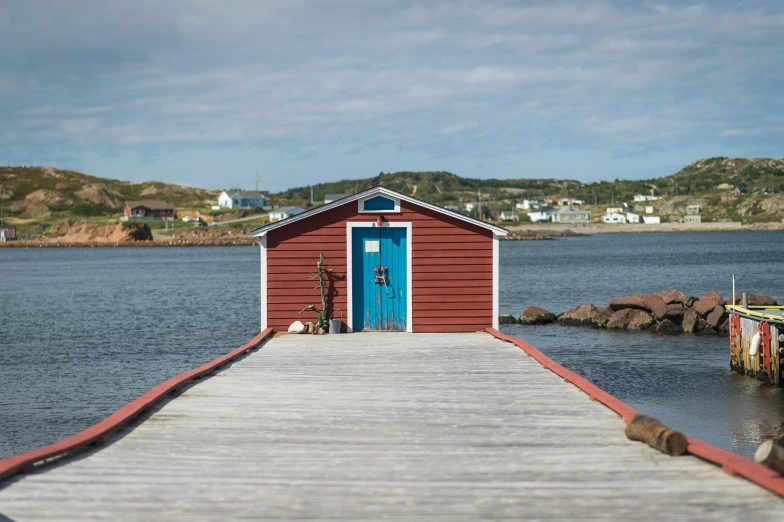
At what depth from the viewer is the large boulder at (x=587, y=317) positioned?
29.4 meters

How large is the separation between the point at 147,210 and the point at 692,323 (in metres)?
159

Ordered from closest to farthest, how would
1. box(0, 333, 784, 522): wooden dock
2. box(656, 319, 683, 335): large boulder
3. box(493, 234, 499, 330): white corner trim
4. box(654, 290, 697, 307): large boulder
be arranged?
box(0, 333, 784, 522): wooden dock
box(493, 234, 499, 330): white corner trim
box(656, 319, 683, 335): large boulder
box(654, 290, 697, 307): large boulder

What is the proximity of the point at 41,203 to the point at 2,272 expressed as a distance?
122m

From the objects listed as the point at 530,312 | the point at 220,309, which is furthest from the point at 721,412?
the point at 220,309

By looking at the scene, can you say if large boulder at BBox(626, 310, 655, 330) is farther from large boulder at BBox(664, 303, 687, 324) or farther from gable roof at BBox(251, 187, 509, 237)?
gable roof at BBox(251, 187, 509, 237)

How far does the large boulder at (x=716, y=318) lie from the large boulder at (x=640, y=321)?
1.82 m

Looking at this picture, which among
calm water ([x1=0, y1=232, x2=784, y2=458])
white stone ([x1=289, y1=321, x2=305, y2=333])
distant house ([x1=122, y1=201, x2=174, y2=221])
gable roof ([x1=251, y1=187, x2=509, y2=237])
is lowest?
calm water ([x1=0, y1=232, x2=784, y2=458])

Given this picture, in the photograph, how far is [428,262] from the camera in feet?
51.8

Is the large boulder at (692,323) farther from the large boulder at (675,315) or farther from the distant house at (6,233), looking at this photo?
the distant house at (6,233)

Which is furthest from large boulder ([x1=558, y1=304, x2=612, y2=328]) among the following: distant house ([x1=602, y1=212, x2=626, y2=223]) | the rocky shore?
distant house ([x1=602, y1=212, x2=626, y2=223])

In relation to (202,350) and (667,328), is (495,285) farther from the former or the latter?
(667,328)

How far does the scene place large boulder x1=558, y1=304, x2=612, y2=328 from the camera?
96.4 feet

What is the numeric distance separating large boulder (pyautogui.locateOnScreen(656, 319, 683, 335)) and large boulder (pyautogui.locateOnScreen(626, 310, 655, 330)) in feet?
1.43

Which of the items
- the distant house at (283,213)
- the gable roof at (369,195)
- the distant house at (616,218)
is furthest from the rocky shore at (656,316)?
the distant house at (616,218)
